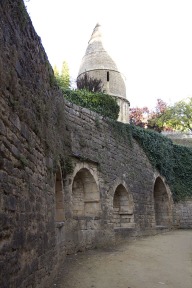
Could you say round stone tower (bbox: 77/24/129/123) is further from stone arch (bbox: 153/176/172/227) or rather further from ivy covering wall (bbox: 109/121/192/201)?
stone arch (bbox: 153/176/172/227)

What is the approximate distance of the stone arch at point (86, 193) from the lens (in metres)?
9.59

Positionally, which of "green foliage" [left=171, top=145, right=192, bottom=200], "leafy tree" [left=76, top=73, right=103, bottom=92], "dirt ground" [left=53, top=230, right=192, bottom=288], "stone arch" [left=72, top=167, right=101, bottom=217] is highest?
"leafy tree" [left=76, top=73, right=103, bottom=92]

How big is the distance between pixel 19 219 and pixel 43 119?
2.18 meters

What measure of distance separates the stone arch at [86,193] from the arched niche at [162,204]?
740cm

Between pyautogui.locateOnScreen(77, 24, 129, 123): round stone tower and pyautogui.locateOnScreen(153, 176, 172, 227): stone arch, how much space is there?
10.4 m

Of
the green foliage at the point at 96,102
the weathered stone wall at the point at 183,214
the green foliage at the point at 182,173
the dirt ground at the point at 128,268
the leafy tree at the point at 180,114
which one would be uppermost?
the leafy tree at the point at 180,114

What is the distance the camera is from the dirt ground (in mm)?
5945

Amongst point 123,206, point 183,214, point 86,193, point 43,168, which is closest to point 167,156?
point 183,214

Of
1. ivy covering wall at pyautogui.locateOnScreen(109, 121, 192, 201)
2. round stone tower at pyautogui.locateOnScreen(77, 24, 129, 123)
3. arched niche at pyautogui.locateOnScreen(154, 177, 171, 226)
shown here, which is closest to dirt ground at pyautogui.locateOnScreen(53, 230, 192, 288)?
ivy covering wall at pyautogui.locateOnScreen(109, 121, 192, 201)

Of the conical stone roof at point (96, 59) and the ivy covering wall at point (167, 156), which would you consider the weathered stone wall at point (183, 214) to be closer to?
the ivy covering wall at point (167, 156)

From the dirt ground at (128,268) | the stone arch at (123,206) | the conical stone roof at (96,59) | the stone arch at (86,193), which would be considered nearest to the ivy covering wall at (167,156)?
the stone arch at (123,206)

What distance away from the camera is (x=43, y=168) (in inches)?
223

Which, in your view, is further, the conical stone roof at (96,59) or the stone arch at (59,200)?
the conical stone roof at (96,59)

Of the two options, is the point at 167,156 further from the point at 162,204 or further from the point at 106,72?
the point at 106,72
